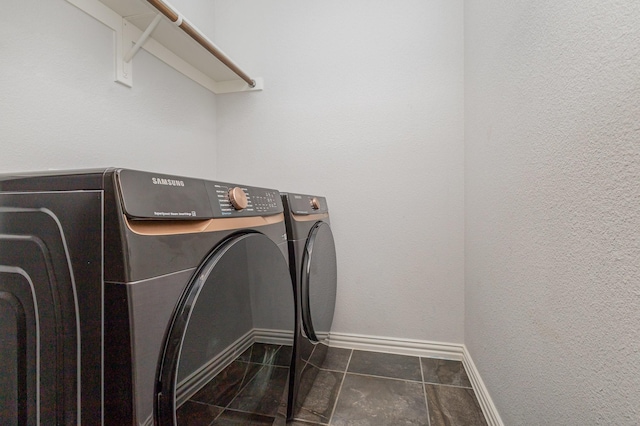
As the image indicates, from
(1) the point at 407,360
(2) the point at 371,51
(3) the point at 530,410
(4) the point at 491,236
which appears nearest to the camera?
(3) the point at 530,410

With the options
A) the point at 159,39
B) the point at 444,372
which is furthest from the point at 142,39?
the point at 444,372

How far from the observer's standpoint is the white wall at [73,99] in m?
0.85

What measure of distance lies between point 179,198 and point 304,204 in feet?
2.27

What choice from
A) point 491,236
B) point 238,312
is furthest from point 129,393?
point 491,236

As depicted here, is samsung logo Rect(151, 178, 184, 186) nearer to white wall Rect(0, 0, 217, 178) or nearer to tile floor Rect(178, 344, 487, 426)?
tile floor Rect(178, 344, 487, 426)

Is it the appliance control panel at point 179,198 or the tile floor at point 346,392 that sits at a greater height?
the appliance control panel at point 179,198

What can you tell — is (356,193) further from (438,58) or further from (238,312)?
(238,312)

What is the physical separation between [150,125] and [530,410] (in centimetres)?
184

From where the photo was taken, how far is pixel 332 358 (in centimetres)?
153

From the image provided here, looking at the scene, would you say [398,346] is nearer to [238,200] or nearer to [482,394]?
[482,394]

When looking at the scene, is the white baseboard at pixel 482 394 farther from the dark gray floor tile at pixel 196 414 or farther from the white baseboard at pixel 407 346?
the dark gray floor tile at pixel 196 414

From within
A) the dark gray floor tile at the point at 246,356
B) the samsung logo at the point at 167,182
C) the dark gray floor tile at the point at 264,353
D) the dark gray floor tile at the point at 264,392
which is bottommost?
the dark gray floor tile at the point at 264,392

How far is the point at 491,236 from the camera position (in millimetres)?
1048

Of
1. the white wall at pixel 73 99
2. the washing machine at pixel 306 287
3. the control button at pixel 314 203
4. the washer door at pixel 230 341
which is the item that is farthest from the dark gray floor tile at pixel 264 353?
the white wall at pixel 73 99
